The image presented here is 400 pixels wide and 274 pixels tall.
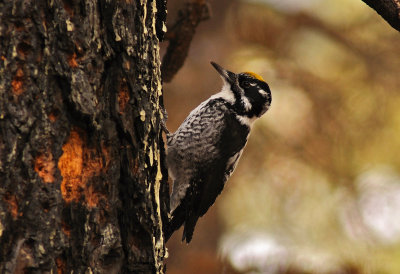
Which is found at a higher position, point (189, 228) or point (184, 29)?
point (184, 29)

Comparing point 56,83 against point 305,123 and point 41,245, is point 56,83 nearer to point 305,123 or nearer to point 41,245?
point 41,245

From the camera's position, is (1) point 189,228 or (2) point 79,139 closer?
(2) point 79,139

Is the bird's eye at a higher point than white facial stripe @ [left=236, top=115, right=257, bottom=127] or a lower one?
higher

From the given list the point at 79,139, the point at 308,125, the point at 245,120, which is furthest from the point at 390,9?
the point at 308,125

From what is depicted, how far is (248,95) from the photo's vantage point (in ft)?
12.9

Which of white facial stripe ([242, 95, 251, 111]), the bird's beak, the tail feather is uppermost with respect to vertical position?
the bird's beak

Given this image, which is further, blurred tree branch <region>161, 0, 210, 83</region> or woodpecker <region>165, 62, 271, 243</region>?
woodpecker <region>165, 62, 271, 243</region>

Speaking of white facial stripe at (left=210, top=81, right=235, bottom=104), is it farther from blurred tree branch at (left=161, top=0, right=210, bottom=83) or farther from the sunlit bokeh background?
the sunlit bokeh background

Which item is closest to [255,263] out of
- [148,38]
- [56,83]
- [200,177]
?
[200,177]

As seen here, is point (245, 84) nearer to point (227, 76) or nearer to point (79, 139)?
point (227, 76)

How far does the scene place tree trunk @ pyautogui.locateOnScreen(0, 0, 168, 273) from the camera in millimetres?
1714

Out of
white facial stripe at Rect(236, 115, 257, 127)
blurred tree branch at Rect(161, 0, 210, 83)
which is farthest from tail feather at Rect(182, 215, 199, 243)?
blurred tree branch at Rect(161, 0, 210, 83)

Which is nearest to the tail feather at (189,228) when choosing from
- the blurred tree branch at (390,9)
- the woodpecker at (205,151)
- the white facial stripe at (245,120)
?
the woodpecker at (205,151)

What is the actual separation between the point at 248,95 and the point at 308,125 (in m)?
1.86
